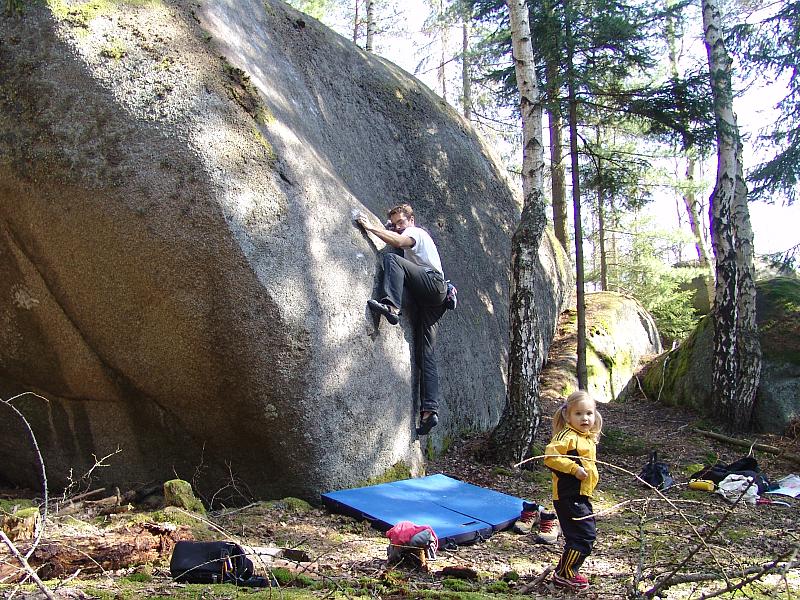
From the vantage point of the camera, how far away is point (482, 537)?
5977mm

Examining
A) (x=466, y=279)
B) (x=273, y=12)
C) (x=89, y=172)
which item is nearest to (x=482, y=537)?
(x=89, y=172)

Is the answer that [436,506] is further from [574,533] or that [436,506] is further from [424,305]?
[424,305]

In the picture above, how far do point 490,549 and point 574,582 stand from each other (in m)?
1.38

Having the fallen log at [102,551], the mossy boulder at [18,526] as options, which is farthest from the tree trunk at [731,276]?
the mossy boulder at [18,526]

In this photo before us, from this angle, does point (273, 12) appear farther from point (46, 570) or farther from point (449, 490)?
point (46, 570)

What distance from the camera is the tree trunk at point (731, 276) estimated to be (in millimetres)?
10977

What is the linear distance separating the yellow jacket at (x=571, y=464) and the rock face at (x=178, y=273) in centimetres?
242

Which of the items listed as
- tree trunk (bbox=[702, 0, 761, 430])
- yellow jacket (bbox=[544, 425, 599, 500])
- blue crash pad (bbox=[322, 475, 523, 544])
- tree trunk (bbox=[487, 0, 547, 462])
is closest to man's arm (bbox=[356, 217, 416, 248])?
tree trunk (bbox=[487, 0, 547, 462])

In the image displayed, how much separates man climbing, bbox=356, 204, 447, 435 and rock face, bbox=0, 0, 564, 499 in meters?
0.18

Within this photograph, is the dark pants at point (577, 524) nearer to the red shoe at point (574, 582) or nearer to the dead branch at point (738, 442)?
the red shoe at point (574, 582)

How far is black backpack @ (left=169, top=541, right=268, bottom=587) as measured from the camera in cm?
403

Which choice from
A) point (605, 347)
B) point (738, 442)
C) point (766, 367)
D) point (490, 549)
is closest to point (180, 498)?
point (490, 549)

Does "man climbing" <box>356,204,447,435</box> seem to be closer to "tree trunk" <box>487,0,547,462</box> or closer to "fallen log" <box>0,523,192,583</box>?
"tree trunk" <box>487,0,547,462</box>

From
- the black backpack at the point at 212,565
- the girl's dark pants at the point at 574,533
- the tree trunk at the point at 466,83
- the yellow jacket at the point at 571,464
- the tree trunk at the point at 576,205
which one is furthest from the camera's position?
the tree trunk at the point at 466,83
